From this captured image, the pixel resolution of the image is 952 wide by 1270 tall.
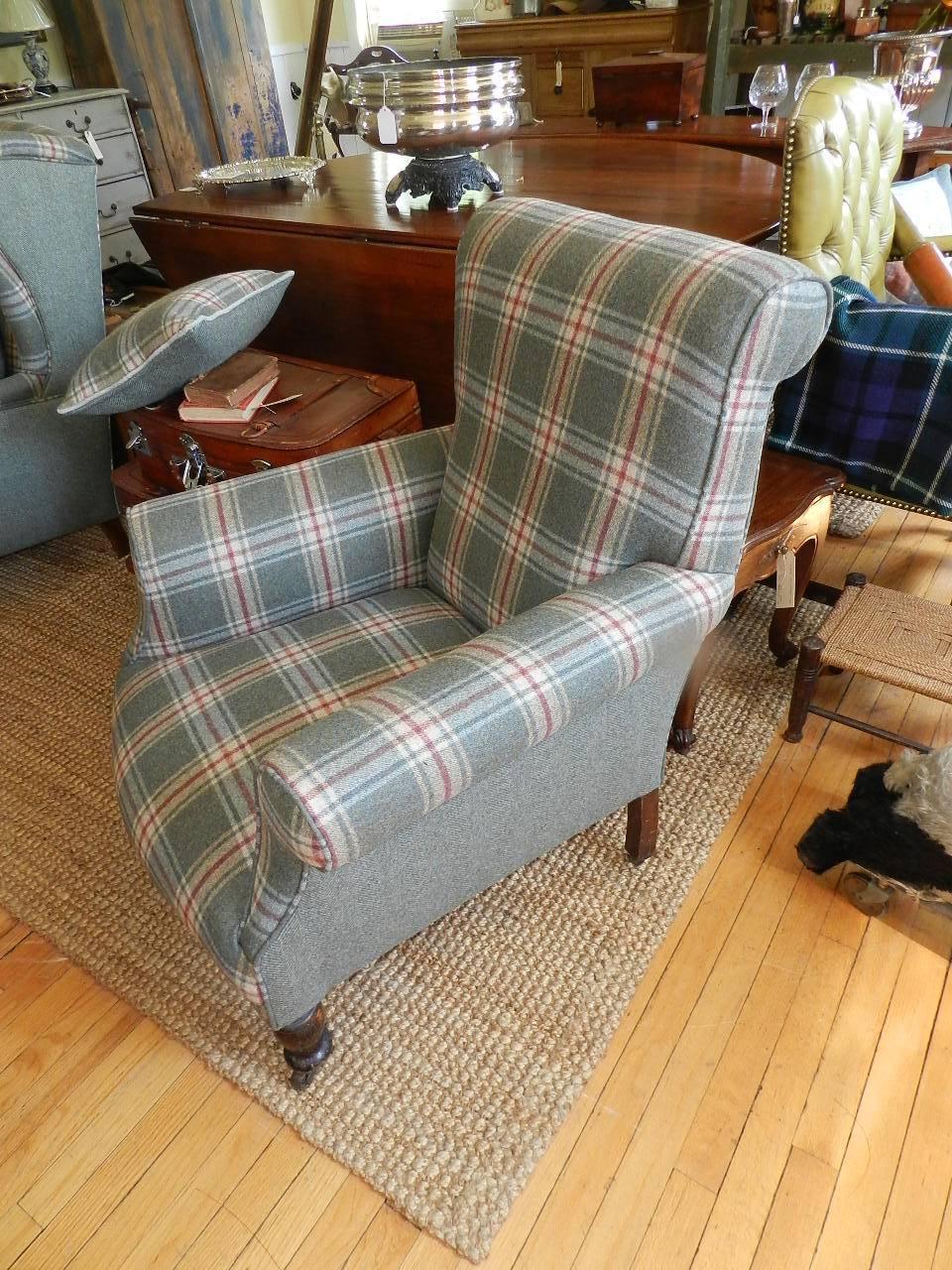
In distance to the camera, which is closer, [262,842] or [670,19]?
[262,842]

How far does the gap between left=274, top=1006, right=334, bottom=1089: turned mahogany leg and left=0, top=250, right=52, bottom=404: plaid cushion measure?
1.57 m

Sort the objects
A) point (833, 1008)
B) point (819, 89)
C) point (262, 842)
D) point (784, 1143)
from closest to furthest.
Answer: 1. point (262, 842)
2. point (784, 1143)
3. point (833, 1008)
4. point (819, 89)

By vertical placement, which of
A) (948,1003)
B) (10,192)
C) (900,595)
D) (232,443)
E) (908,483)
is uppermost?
(10,192)

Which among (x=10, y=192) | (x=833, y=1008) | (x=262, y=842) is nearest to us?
(x=262, y=842)

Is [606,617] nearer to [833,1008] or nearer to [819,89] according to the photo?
[833,1008]

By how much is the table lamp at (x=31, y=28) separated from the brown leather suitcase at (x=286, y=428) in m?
2.40

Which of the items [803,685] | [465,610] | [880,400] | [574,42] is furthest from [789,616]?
[574,42]

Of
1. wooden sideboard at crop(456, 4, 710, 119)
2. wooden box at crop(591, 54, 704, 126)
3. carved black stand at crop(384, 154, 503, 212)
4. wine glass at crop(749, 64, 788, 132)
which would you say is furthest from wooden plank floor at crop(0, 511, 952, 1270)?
wooden sideboard at crop(456, 4, 710, 119)

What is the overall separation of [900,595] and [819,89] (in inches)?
36.9

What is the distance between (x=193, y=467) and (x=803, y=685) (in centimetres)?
122

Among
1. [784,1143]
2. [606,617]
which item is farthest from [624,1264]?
[606,617]

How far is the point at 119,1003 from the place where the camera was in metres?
1.28

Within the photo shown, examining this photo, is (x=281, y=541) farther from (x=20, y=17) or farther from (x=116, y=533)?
(x=20, y=17)

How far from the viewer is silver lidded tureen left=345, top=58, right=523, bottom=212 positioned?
1.57m
